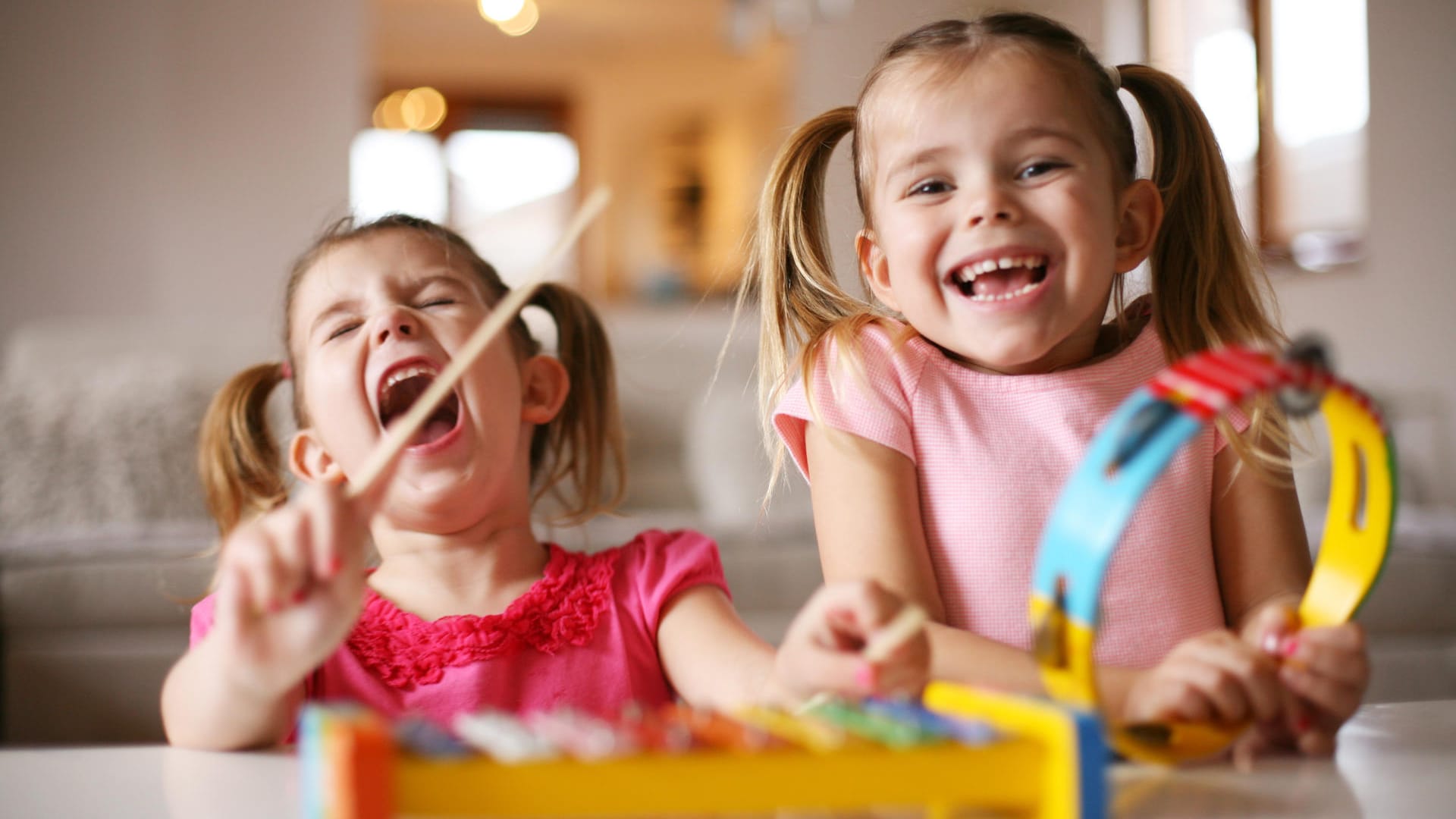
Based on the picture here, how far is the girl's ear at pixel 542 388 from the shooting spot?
990mm

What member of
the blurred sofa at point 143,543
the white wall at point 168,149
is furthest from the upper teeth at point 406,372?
the white wall at point 168,149

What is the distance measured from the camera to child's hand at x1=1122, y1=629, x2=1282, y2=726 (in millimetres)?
555

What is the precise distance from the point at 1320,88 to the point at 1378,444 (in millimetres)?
3625

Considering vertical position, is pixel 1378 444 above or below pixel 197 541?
above

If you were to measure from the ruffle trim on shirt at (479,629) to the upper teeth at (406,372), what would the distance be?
0.16 m

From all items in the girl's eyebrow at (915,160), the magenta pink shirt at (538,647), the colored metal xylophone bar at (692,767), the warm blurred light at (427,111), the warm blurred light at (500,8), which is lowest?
the magenta pink shirt at (538,647)

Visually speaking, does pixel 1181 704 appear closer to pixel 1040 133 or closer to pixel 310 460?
pixel 1040 133

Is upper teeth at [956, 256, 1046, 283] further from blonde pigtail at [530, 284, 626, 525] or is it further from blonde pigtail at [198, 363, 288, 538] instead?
blonde pigtail at [198, 363, 288, 538]

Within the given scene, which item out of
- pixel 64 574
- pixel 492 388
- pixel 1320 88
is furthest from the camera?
pixel 1320 88

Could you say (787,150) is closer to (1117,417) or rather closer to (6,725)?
(1117,417)

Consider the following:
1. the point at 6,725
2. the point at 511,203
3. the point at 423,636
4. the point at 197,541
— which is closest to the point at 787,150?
the point at 423,636

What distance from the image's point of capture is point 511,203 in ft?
26.3

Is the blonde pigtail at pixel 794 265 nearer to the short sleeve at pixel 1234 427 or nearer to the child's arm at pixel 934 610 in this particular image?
the child's arm at pixel 934 610

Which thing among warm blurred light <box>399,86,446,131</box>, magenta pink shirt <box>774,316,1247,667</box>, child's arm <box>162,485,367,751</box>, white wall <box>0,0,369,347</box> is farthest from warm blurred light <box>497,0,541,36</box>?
child's arm <box>162,485,367,751</box>
